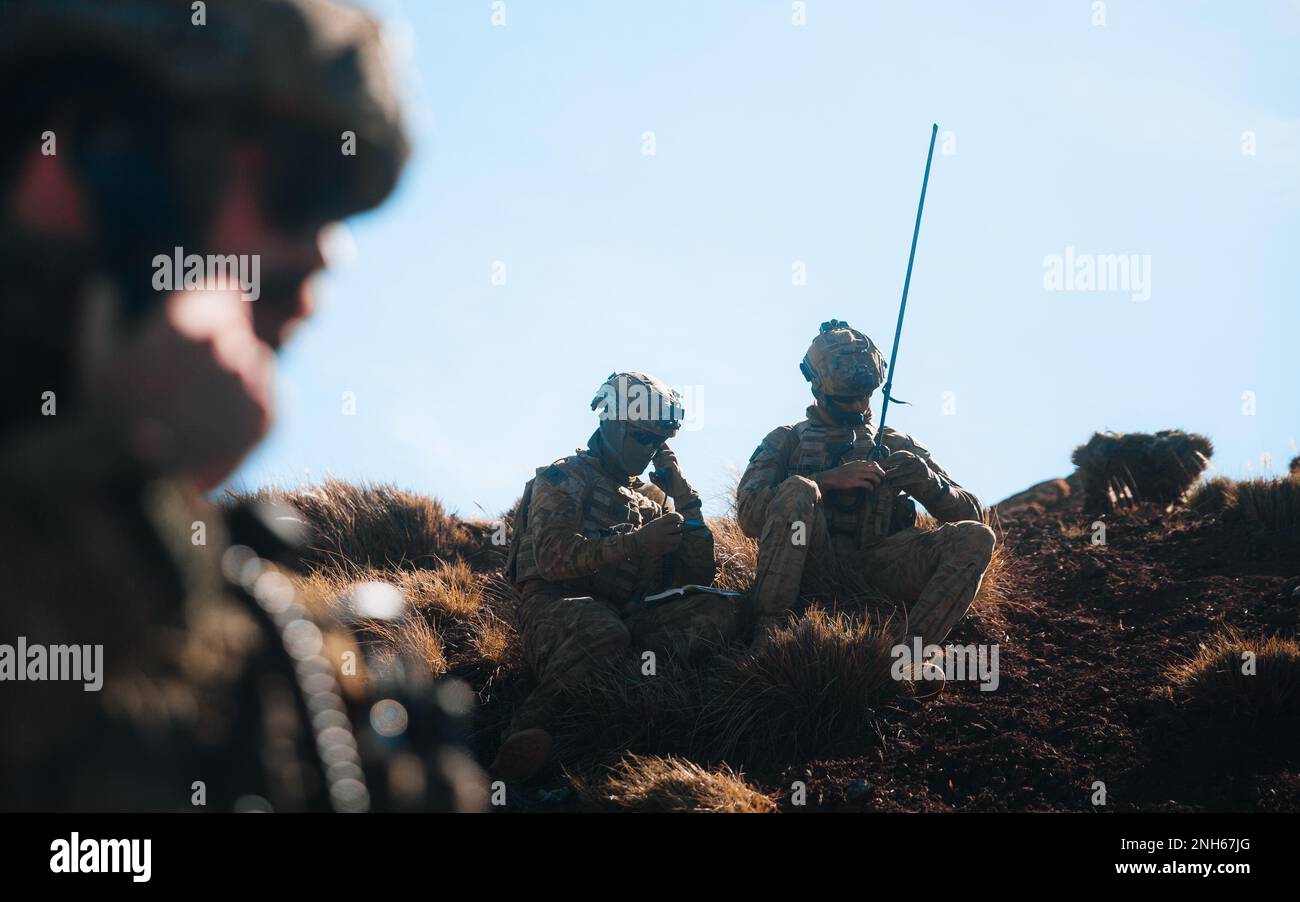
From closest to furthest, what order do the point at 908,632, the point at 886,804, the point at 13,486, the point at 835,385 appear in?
1. the point at 13,486
2. the point at 886,804
3. the point at 908,632
4. the point at 835,385

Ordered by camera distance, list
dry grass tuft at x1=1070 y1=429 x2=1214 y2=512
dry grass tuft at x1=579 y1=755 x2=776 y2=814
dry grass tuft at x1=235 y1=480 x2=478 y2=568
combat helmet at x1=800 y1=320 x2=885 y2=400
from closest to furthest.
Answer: dry grass tuft at x1=579 y1=755 x2=776 y2=814
combat helmet at x1=800 y1=320 x2=885 y2=400
dry grass tuft at x1=235 y1=480 x2=478 y2=568
dry grass tuft at x1=1070 y1=429 x2=1214 y2=512

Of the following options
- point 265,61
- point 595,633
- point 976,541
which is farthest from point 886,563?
point 265,61

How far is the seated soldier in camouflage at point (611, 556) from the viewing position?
726cm

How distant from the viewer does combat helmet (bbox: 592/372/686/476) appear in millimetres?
7910

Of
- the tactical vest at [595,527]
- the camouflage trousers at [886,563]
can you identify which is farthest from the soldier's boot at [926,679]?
the tactical vest at [595,527]

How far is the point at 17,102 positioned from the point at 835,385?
24.8 feet

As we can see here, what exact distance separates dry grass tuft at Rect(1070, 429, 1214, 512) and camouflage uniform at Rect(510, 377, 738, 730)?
14.7ft

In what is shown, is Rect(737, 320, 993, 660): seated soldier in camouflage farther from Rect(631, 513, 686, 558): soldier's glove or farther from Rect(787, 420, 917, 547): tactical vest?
Rect(631, 513, 686, 558): soldier's glove

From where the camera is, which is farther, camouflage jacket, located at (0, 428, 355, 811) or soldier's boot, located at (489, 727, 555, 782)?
soldier's boot, located at (489, 727, 555, 782)

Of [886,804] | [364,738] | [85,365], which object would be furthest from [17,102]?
[886,804]

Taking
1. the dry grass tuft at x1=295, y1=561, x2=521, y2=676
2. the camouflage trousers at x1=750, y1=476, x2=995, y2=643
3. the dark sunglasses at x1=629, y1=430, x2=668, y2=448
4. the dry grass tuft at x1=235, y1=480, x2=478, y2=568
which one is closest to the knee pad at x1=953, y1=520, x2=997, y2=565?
the camouflage trousers at x1=750, y1=476, x2=995, y2=643

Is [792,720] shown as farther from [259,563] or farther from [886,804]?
[259,563]

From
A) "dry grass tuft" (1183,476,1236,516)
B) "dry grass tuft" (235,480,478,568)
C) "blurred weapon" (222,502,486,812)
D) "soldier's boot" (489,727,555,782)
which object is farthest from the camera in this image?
"dry grass tuft" (235,480,478,568)

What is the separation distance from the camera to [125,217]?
1.13 m
